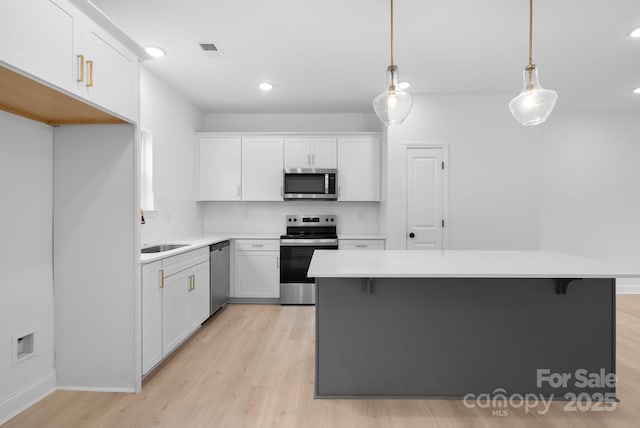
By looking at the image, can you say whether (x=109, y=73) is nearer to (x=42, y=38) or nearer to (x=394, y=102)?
(x=42, y=38)

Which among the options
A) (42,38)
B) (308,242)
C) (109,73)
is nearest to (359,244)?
(308,242)

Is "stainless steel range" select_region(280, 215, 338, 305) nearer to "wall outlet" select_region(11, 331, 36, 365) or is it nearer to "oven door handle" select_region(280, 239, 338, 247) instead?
"oven door handle" select_region(280, 239, 338, 247)

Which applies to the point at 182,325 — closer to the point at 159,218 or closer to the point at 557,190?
the point at 159,218

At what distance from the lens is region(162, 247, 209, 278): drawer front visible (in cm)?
289

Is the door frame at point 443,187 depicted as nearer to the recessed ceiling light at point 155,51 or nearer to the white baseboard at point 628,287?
the recessed ceiling light at point 155,51

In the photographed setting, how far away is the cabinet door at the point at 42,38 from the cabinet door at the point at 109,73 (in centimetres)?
10

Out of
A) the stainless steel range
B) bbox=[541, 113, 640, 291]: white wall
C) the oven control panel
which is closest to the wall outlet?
the stainless steel range

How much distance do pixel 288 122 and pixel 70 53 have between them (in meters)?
3.48

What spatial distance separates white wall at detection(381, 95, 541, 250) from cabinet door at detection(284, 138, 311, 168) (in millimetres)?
1145

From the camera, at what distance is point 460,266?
7.21 ft

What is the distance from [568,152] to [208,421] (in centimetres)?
558

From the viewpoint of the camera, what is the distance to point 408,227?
4.36 m

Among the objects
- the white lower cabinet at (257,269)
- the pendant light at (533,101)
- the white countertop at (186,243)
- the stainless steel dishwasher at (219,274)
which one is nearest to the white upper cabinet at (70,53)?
the white countertop at (186,243)

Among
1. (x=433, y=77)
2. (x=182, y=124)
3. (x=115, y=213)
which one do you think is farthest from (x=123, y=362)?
(x=433, y=77)
